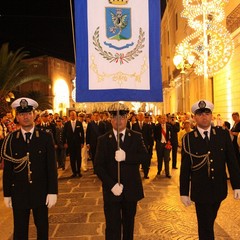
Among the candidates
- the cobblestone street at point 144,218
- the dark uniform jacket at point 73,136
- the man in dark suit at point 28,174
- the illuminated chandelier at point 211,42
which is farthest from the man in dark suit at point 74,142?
the man in dark suit at point 28,174

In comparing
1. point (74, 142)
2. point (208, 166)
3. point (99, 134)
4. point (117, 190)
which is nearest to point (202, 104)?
point (208, 166)

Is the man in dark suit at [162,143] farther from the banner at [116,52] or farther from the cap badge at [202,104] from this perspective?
the cap badge at [202,104]

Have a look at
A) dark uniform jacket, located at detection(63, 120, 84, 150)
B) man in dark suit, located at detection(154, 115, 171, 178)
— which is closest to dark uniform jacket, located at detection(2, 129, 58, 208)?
man in dark suit, located at detection(154, 115, 171, 178)

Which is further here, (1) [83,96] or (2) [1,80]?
(2) [1,80]

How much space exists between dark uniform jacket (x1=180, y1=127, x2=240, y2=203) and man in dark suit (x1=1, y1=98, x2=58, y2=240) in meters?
1.53

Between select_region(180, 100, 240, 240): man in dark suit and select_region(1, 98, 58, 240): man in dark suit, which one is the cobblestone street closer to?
select_region(180, 100, 240, 240): man in dark suit

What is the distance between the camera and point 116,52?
4.76 meters

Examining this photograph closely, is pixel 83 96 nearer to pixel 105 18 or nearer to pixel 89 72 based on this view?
pixel 89 72

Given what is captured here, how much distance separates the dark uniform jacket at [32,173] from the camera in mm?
4285

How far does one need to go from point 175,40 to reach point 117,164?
117 ft

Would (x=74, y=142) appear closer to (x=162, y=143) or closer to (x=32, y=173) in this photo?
(x=162, y=143)

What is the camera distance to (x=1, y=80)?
68.1ft

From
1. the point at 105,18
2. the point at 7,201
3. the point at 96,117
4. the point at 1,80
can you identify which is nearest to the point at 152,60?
the point at 105,18

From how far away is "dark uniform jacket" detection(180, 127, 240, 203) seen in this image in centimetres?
436
